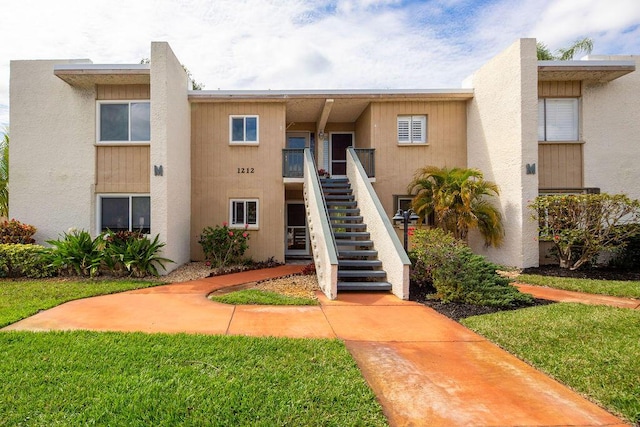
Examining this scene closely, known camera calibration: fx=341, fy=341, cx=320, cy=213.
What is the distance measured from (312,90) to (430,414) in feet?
34.7

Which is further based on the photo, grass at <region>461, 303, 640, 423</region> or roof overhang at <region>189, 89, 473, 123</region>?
roof overhang at <region>189, 89, 473, 123</region>

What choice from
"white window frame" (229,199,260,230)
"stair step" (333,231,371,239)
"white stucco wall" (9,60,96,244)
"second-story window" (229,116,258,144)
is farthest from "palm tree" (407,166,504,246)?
"white stucco wall" (9,60,96,244)

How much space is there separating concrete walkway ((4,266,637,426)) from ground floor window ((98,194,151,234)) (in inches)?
152

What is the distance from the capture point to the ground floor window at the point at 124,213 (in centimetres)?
1094

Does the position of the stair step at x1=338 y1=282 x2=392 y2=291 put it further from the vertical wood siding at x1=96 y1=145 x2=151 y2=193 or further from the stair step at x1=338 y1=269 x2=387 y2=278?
the vertical wood siding at x1=96 y1=145 x2=151 y2=193

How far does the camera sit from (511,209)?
1035 cm

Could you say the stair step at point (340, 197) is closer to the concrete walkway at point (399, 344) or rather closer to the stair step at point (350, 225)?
the stair step at point (350, 225)

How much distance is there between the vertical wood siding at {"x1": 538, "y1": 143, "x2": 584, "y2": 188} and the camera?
36.7 feet

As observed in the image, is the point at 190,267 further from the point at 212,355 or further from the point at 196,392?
the point at 196,392

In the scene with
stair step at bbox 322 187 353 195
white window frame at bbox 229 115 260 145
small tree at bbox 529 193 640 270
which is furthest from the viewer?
white window frame at bbox 229 115 260 145

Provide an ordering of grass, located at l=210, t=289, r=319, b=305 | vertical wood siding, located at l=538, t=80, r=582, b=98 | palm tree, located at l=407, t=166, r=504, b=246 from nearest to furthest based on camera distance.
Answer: grass, located at l=210, t=289, r=319, b=305, palm tree, located at l=407, t=166, r=504, b=246, vertical wood siding, located at l=538, t=80, r=582, b=98

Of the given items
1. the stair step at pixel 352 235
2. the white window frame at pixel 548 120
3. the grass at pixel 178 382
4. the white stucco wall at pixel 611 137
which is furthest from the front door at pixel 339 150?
the grass at pixel 178 382

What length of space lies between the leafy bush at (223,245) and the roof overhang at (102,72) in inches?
202

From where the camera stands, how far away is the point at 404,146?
1218 cm
